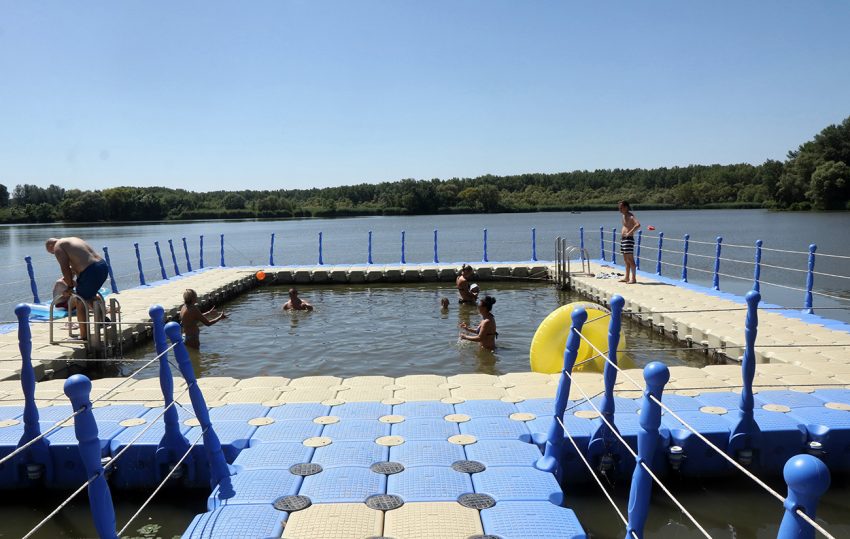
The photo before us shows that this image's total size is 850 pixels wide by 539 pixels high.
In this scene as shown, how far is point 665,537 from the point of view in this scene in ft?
15.2

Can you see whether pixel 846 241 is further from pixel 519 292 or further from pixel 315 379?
pixel 315 379

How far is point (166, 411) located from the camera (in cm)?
473

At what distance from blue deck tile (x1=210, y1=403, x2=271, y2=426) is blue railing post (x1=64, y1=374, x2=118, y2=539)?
2.58m

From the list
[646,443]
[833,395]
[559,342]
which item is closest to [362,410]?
[559,342]

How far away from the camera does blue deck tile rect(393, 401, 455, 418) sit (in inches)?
227

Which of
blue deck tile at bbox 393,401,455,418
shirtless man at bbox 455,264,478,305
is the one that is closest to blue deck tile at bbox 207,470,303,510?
blue deck tile at bbox 393,401,455,418

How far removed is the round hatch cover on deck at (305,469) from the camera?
4520mm

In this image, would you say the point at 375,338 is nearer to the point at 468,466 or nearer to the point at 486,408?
the point at 486,408

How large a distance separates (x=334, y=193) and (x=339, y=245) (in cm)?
6514

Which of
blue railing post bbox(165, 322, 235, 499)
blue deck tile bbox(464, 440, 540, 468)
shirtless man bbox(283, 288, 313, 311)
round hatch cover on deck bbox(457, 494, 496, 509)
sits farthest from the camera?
shirtless man bbox(283, 288, 313, 311)

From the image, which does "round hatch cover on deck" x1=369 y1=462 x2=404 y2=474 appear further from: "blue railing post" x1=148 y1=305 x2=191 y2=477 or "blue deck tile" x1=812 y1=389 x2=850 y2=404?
"blue deck tile" x1=812 y1=389 x2=850 y2=404

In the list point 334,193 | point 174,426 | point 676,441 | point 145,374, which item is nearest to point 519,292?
point 145,374

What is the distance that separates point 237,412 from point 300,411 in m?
0.62

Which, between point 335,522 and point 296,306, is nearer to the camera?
point 335,522
